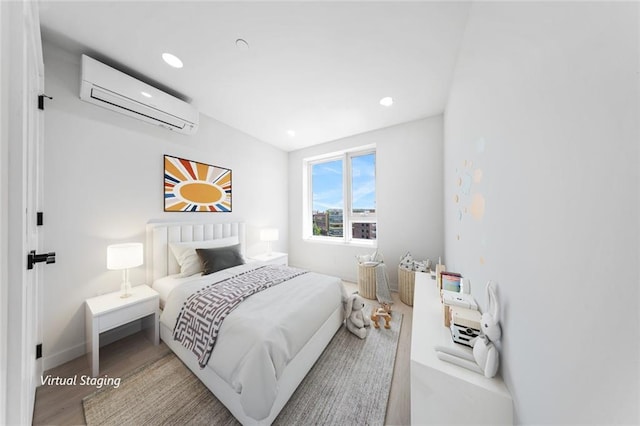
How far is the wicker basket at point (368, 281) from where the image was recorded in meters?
2.84

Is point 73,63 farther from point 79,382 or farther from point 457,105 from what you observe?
point 457,105

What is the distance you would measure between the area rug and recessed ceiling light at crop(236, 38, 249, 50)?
2.64 meters

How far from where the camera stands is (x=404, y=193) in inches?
120

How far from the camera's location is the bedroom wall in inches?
64.6

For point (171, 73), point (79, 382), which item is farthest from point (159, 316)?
point (171, 73)

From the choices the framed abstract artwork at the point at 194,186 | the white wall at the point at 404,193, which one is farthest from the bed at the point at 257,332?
the white wall at the point at 404,193

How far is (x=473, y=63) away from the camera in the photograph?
130 centimetres

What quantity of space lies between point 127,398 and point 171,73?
8.81 feet

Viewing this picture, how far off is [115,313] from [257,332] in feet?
4.44

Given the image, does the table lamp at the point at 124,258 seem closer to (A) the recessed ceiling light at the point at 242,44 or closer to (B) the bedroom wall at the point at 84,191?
(B) the bedroom wall at the point at 84,191

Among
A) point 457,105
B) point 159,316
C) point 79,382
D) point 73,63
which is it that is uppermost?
point 73,63

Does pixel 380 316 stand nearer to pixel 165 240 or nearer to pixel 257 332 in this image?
pixel 257 332

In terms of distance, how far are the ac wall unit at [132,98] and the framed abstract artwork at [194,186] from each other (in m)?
0.44

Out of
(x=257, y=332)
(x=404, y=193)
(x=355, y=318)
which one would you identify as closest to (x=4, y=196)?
(x=257, y=332)
